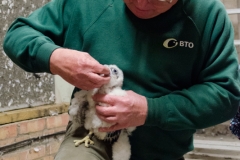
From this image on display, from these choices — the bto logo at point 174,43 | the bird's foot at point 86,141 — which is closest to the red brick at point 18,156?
the bird's foot at point 86,141

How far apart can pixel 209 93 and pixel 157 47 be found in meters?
0.18

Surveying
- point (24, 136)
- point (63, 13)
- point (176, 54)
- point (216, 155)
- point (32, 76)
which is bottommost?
point (216, 155)

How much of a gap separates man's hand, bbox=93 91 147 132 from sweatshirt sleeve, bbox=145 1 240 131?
25 mm

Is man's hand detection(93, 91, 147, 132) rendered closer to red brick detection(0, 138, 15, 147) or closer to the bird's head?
the bird's head

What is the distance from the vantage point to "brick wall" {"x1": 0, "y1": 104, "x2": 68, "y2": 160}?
147 cm

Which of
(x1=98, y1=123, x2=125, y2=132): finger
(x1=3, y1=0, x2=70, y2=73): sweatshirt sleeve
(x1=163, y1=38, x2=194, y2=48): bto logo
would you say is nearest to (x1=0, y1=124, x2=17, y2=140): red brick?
(x1=3, y1=0, x2=70, y2=73): sweatshirt sleeve

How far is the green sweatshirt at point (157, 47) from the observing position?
793mm

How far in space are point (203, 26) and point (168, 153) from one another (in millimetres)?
368

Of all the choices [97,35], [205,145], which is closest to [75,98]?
[97,35]

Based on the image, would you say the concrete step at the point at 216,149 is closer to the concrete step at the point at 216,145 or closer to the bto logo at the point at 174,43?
the concrete step at the point at 216,145

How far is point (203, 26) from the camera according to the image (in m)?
0.82

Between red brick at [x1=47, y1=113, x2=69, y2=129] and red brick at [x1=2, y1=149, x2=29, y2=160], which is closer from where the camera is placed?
red brick at [x1=2, y1=149, x2=29, y2=160]

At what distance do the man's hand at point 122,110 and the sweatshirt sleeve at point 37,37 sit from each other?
161mm

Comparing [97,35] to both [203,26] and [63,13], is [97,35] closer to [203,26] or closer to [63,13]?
[63,13]
